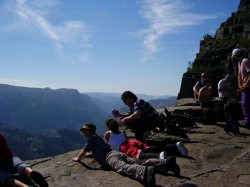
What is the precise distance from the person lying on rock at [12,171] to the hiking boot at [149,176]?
216cm

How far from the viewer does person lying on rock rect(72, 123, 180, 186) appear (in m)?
7.26

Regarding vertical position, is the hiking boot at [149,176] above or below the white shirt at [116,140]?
below

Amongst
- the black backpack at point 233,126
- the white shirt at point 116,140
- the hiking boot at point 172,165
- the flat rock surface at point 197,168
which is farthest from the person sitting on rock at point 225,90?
the hiking boot at point 172,165

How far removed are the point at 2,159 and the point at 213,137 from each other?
7536 mm

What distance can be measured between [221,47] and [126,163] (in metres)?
29.9

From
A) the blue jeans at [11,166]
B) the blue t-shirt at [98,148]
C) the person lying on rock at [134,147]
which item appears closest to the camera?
the blue jeans at [11,166]

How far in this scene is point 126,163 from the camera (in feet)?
27.0

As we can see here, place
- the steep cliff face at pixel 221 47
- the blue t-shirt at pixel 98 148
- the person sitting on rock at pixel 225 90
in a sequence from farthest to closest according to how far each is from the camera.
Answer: the steep cliff face at pixel 221 47
the person sitting on rock at pixel 225 90
the blue t-shirt at pixel 98 148

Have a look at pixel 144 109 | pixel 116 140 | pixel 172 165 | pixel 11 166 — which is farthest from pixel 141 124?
pixel 11 166

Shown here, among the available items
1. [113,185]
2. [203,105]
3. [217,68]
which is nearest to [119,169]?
[113,185]

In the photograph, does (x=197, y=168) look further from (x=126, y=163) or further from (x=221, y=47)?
(x=221, y=47)

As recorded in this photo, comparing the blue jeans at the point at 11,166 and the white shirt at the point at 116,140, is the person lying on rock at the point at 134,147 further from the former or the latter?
the blue jeans at the point at 11,166

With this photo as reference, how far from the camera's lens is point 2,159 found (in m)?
7.19

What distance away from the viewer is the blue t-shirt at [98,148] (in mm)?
9148
